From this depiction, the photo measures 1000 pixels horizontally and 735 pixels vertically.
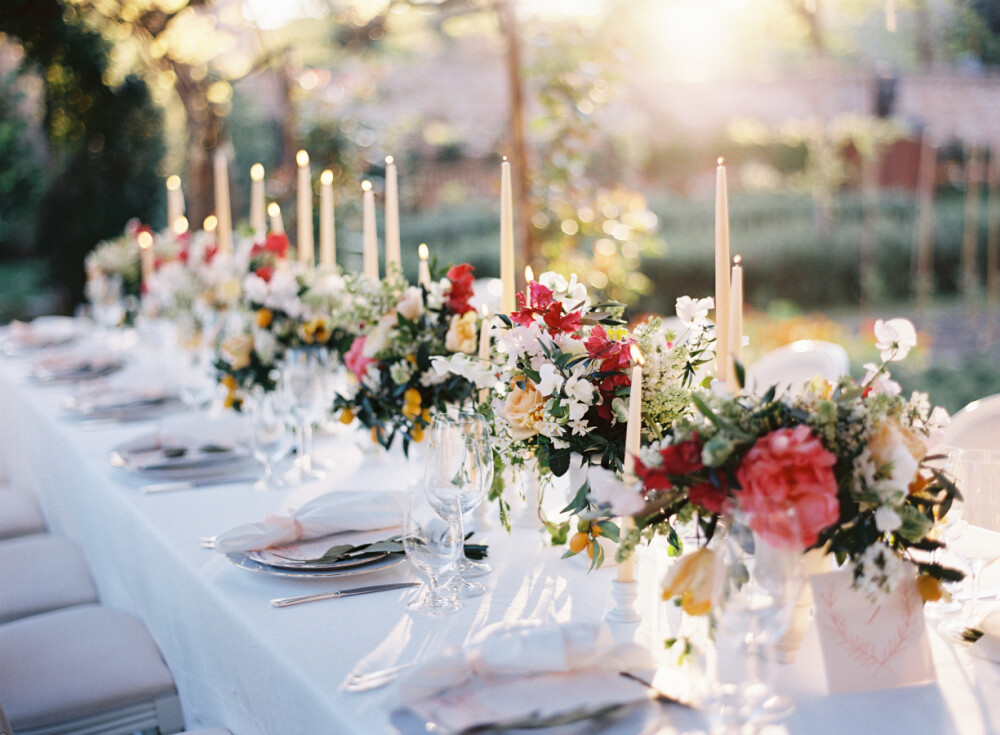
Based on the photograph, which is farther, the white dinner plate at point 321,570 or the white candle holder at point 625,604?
the white dinner plate at point 321,570

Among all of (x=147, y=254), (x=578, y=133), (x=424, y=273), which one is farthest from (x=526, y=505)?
(x=578, y=133)

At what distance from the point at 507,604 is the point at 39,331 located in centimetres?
342

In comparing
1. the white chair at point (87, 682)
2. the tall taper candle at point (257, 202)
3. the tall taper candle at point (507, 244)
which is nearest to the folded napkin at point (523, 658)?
the tall taper candle at point (507, 244)

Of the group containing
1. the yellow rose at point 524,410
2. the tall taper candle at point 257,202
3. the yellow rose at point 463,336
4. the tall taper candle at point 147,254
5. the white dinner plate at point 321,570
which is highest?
the tall taper candle at point 257,202

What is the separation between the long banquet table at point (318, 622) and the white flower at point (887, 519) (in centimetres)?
20

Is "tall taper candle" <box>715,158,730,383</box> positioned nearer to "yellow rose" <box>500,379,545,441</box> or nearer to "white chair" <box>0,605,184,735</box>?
"yellow rose" <box>500,379,545,441</box>

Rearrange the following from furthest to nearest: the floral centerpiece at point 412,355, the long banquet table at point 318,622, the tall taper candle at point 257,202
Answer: the tall taper candle at point 257,202
the floral centerpiece at point 412,355
the long banquet table at point 318,622

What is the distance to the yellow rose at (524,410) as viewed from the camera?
139cm

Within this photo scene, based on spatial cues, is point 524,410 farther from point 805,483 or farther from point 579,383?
point 805,483

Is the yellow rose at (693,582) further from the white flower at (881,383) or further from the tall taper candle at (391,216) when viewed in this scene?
the tall taper candle at (391,216)

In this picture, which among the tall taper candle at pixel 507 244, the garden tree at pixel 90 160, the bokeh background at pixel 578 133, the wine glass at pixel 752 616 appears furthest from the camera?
the garden tree at pixel 90 160

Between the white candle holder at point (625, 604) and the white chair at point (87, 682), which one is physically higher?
the white candle holder at point (625, 604)

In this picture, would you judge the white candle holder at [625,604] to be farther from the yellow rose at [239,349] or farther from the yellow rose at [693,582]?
the yellow rose at [239,349]

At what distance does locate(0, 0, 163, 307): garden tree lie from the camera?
21.9 ft
